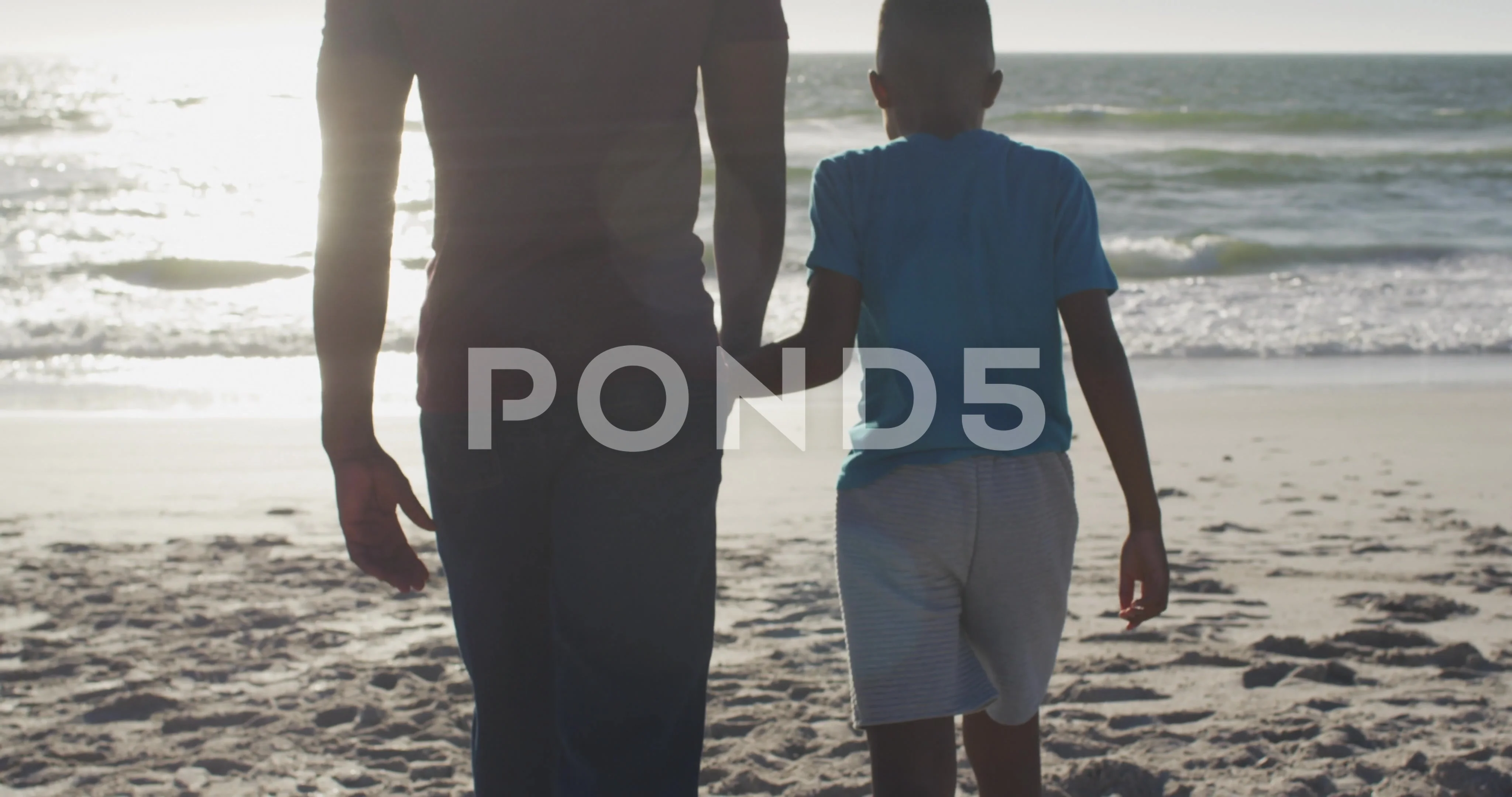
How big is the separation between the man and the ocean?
5.69m

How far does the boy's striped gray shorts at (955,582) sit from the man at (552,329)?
0.30m

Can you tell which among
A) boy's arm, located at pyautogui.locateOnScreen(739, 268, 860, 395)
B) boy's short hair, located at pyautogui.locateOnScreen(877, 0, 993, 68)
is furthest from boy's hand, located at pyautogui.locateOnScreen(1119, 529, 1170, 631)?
boy's short hair, located at pyautogui.locateOnScreen(877, 0, 993, 68)

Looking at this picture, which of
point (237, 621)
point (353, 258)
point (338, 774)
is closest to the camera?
point (353, 258)

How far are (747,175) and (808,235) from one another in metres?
13.4

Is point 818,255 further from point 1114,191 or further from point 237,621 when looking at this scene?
point 1114,191

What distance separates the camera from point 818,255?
6.07 ft

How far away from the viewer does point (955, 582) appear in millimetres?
1866

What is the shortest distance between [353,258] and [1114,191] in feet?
58.8

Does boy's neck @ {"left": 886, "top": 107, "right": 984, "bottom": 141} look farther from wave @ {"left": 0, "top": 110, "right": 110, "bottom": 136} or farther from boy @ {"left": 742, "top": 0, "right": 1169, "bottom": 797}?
wave @ {"left": 0, "top": 110, "right": 110, "bottom": 136}

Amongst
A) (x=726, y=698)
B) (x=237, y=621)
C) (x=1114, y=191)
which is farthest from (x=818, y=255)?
(x=1114, y=191)

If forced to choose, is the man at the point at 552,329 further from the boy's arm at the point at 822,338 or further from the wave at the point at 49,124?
the wave at the point at 49,124

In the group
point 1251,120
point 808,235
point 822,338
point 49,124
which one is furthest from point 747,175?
point 49,124

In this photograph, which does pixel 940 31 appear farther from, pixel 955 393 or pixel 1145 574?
pixel 1145 574

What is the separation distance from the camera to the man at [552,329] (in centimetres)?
148
